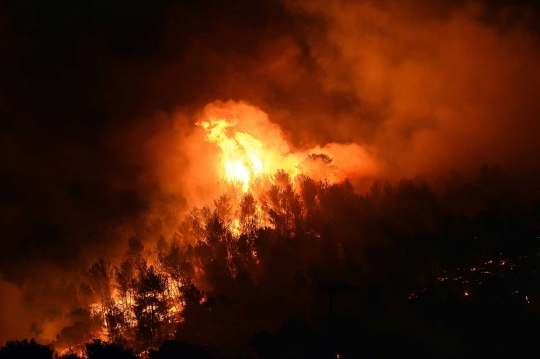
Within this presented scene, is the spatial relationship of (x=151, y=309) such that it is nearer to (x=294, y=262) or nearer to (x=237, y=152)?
(x=294, y=262)

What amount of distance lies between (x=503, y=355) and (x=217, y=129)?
3812cm

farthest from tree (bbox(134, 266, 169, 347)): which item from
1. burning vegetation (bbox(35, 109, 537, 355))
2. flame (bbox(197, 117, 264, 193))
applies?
flame (bbox(197, 117, 264, 193))

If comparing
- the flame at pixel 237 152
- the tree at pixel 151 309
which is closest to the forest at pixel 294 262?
the tree at pixel 151 309

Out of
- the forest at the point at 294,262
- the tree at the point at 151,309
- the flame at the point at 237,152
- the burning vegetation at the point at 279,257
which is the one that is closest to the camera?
the forest at the point at 294,262

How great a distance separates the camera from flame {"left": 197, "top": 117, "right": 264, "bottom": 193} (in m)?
51.8

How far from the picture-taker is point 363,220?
38.6 m

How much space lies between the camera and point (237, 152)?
171 feet

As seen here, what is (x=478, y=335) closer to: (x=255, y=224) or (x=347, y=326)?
(x=347, y=326)

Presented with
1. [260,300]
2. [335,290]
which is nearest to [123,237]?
[260,300]

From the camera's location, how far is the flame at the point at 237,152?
5175cm

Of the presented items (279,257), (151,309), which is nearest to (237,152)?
(279,257)

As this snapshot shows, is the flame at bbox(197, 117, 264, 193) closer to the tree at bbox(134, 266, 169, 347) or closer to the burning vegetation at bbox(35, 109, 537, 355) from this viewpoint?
the burning vegetation at bbox(35, 109, 537, 355)

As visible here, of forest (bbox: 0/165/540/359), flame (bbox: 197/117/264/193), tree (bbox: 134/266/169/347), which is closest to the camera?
forest (bbox: 0/165/540/359)

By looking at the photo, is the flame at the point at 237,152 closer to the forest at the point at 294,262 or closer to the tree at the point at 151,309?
the forest at the point at 294,262
